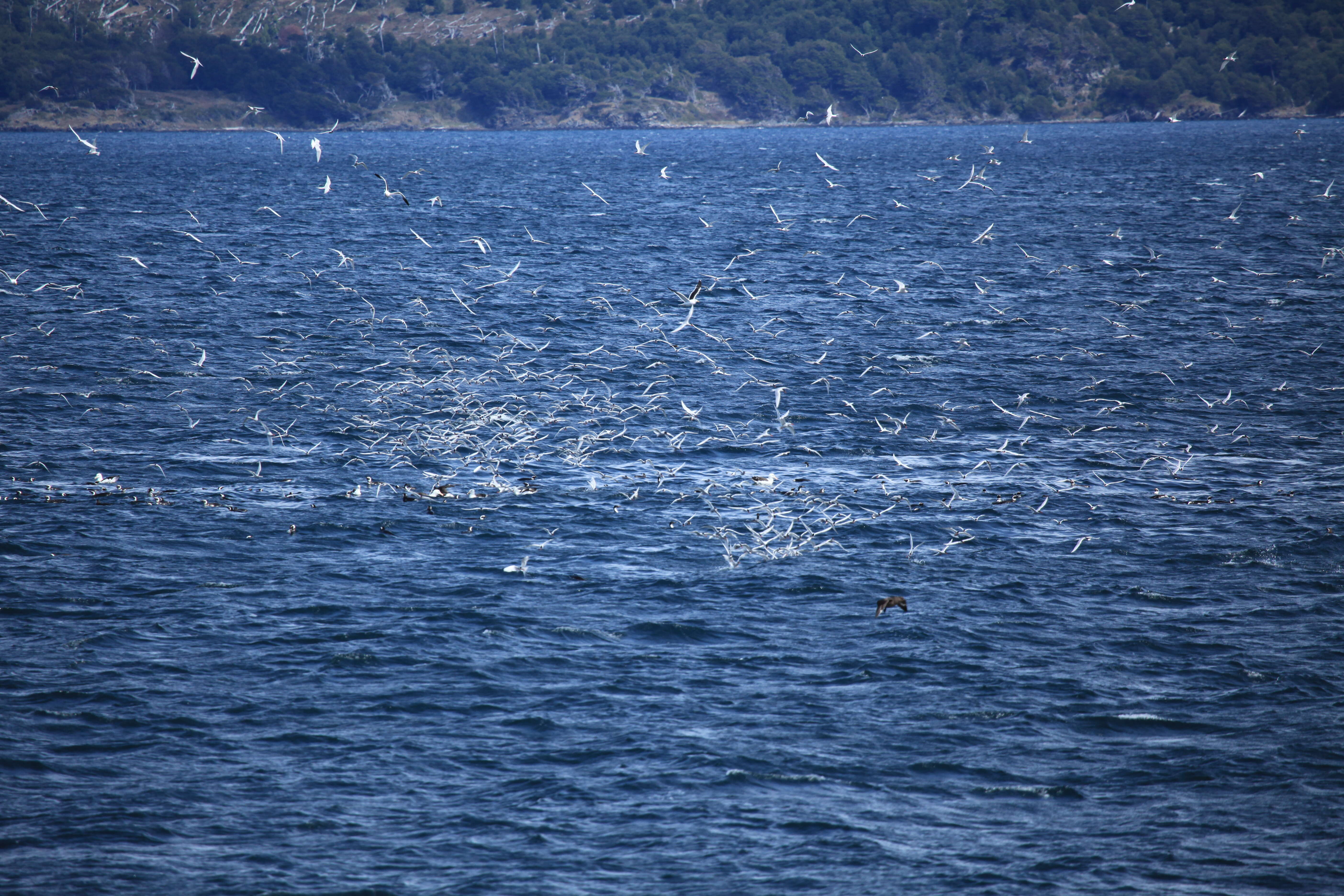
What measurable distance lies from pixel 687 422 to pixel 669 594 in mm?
12985

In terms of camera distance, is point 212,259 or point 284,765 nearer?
point 284,765

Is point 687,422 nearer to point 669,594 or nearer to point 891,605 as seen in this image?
point 669,594

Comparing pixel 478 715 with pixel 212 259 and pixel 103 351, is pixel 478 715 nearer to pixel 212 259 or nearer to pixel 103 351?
pixel 103 351

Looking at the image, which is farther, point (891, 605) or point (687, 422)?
point (687, 422)

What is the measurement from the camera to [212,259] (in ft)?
222

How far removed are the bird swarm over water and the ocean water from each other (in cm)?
20

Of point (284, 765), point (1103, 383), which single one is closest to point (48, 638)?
point (284, 765)

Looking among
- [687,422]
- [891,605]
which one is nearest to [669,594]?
[891,605]

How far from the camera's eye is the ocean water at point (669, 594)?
15945 mm

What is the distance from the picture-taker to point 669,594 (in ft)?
77.7

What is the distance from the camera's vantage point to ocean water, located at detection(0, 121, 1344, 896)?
15945 mm

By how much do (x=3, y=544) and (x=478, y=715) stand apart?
1326 cm

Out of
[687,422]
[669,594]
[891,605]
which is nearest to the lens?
[891,605]

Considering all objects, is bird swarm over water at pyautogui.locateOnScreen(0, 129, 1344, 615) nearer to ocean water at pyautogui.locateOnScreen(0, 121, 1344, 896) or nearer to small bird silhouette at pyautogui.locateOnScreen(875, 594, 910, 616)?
small bird silhouette at pyautogui.locateOnScreen(875, 594, 910, 616)
